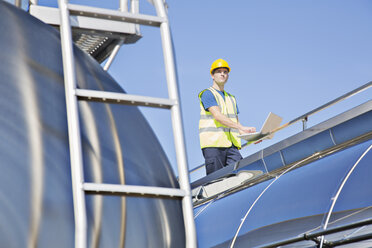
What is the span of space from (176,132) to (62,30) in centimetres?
77

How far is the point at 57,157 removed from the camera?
277 cm

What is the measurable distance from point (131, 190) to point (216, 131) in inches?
191

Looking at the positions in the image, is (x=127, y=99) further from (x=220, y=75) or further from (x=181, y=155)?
(x=220, y=75)

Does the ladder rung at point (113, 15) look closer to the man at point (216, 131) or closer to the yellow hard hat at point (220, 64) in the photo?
the man at point (216, 131)

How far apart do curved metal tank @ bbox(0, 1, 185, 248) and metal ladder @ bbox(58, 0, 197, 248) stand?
54 mm

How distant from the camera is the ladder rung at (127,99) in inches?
117

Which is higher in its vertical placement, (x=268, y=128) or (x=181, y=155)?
(x=268, y=128)

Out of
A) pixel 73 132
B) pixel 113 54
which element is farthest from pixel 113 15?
pixel 113 54

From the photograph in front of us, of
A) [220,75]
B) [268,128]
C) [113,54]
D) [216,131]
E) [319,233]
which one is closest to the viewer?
[319,233]

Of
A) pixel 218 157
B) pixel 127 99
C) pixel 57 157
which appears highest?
pixel 218 157

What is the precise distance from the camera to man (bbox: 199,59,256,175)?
7523 mm

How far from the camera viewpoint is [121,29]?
→ 3.77 meters

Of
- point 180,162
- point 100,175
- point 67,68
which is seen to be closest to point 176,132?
point 180,162

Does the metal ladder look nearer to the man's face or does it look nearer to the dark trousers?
the dark trousers
